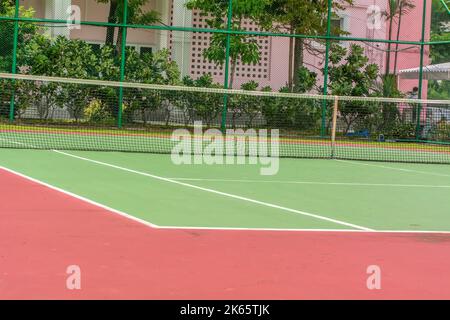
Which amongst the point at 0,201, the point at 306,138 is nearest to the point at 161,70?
the point at 306,138

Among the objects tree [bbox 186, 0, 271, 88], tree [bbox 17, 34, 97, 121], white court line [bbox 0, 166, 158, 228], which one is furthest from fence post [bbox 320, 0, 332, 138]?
white court line [bbox 0, 166, 158, 228]

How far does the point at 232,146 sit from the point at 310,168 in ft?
12.6

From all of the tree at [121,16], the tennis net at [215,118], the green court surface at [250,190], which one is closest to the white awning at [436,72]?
the tennis net at [215,118]

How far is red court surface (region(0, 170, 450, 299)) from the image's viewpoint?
5.52 m

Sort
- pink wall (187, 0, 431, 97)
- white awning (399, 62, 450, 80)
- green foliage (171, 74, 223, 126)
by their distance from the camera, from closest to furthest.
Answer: green foliage (171, 74, 223, 126) < white awning (399, 62, 450, 80) < pink wall (187, 0, 431, 97)

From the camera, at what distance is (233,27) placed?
1009 inches

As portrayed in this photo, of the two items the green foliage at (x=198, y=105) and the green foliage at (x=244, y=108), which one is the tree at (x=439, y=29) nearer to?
the green foliage at (x=244, y=108)

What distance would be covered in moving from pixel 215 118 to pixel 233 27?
153 inches

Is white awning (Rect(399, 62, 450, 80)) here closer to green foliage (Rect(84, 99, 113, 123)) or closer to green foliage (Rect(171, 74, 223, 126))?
green foliage (Rect(171, 74, 223, 126))

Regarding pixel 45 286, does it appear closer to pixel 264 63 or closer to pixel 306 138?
pixel 306 138

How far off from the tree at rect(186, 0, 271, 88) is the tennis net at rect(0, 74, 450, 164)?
1.34 meters

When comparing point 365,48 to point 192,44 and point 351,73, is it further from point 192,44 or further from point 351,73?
point 192,44

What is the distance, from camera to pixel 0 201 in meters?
9.33

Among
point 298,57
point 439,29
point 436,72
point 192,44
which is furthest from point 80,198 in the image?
point 439,29
